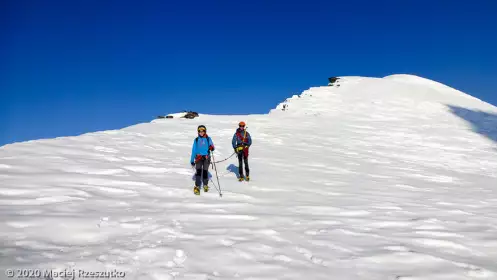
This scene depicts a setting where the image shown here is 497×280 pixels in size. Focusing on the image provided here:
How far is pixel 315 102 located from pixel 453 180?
25449 mm

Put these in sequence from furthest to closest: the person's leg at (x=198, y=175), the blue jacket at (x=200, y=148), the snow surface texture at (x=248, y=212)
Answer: the blue jacket at (x=200, y=148)
the person's leg at (x=198, y=175)
the snow surface texture at (x=248, y=212)

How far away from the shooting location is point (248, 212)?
7.94 metres

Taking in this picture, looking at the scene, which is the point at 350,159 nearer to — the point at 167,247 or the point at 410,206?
the point at 410,206

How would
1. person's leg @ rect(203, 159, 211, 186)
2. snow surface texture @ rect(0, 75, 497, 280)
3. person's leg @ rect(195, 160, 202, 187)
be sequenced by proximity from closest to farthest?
snow surface texture @ rect(0, 75, 497, 280), person's leg @ rect(195, 160, 202, 187), person's leg @ rect(203, 159, 211, 186)

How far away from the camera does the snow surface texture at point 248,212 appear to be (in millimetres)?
5027

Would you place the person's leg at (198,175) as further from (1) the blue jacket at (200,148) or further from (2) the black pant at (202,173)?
(1) the blue jacket at (200,148)

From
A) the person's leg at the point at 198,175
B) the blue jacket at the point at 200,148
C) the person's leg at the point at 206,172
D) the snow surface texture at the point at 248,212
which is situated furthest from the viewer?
the blue jacket at the point at 200,148

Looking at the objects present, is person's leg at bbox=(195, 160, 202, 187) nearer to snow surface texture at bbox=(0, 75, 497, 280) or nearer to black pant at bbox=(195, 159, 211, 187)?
black pant at bbox=(195, 159, 211, 187)

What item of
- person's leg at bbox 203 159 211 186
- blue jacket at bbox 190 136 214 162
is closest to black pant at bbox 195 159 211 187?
person's leg at bbox 203 159 211 186

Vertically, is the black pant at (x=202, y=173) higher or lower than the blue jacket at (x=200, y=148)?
lower

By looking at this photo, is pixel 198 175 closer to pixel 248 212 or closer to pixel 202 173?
pixel 202 173

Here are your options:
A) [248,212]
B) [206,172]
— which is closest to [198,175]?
[206,172]

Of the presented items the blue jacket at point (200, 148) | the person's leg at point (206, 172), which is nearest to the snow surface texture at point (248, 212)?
the person's leg at point (206, 172)

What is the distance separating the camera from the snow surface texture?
198 inches
